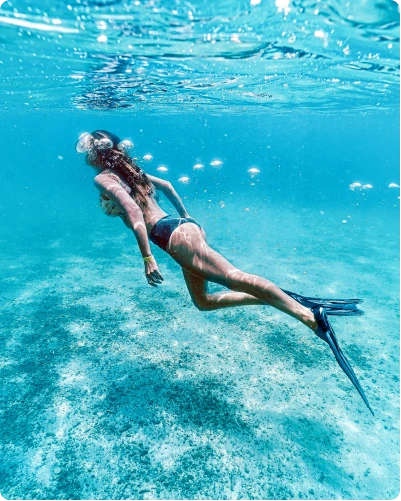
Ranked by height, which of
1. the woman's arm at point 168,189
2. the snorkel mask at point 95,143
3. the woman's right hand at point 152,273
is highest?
the snorkel mask at point 95,143

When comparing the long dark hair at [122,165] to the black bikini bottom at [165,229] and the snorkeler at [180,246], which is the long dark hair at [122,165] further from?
the black bikini bottom at [165,229]

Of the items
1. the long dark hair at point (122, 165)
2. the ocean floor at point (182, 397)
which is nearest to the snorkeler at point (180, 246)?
the long dark hair at point (122, 165)

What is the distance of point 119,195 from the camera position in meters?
4.35

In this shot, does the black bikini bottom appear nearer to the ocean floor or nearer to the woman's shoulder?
the woman's shoulder

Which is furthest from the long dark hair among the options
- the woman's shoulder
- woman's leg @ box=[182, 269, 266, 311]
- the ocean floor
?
the ocean floor

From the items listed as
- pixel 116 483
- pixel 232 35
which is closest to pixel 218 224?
pixel 232 35

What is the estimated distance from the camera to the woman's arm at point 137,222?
4059 millimetres

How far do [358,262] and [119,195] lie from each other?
14202 millimetres

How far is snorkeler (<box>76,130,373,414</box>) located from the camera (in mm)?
4363

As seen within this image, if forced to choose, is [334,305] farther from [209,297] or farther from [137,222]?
[137,222]

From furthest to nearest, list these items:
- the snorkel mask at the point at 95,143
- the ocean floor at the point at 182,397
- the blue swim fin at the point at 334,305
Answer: the snorkel mask at the point at 95,143
the blue swim fin at the point at 334,305
the ocean floor at the point at 182,397

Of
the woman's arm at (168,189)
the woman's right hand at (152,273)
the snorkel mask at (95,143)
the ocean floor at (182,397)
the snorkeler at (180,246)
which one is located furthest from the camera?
the woman's arm at (168,189)

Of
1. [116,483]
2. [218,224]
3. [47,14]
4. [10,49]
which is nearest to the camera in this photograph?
[116,483]

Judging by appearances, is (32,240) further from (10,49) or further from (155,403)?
(155,403)
